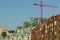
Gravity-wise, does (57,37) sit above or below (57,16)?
below

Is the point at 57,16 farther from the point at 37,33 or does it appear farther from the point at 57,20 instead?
the point at 37,33

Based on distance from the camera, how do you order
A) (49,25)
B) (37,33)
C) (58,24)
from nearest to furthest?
(58,24) < (49,25) < (37,33)

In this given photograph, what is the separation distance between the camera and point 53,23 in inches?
5054

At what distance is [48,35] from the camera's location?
454ft

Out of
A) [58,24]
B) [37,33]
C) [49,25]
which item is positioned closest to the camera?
[58,24]

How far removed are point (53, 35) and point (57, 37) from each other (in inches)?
127

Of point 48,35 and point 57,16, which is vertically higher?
point 57,16

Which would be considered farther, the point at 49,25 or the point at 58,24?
the point at 49,25

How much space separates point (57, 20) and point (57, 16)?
1912 millimetres

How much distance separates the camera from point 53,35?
5022 inches

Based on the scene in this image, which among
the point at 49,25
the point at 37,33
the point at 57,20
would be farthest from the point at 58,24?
the point at 37,33

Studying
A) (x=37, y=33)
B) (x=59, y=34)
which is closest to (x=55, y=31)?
(x=59, y=34)

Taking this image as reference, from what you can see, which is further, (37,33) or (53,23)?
(37,33)

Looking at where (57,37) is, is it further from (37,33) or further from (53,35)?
(37,33)
